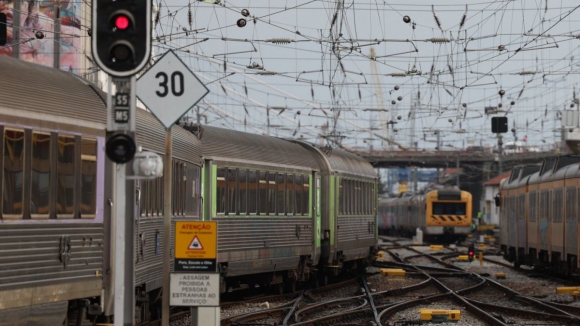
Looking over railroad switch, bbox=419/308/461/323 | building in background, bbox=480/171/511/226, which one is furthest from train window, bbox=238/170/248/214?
building in background, bbox=480/171/511/226

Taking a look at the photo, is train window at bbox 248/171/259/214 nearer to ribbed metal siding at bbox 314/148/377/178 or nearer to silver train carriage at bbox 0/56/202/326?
ribbed metal siding at bbox 314/148/377/178

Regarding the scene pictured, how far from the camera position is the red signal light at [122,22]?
9398 mm

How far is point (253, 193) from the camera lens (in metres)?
23.0

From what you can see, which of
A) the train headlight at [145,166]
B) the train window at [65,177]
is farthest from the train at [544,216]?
the train headlight at [145,166]

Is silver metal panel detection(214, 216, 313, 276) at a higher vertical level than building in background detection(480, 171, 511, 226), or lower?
lower

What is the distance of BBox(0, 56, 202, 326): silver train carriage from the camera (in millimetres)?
11086

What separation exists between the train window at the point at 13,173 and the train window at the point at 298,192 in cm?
1452

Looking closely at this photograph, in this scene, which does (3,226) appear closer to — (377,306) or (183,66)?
(183,66)

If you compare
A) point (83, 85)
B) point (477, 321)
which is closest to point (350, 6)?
point (477, 321)

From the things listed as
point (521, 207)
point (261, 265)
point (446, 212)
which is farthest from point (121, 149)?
point (446, 212)

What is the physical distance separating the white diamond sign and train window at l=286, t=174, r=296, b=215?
14.5m

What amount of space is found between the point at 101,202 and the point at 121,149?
3.67m

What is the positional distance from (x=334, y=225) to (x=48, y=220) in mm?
16651

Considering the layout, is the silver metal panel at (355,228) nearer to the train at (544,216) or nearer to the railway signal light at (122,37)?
the train at (544,216)
